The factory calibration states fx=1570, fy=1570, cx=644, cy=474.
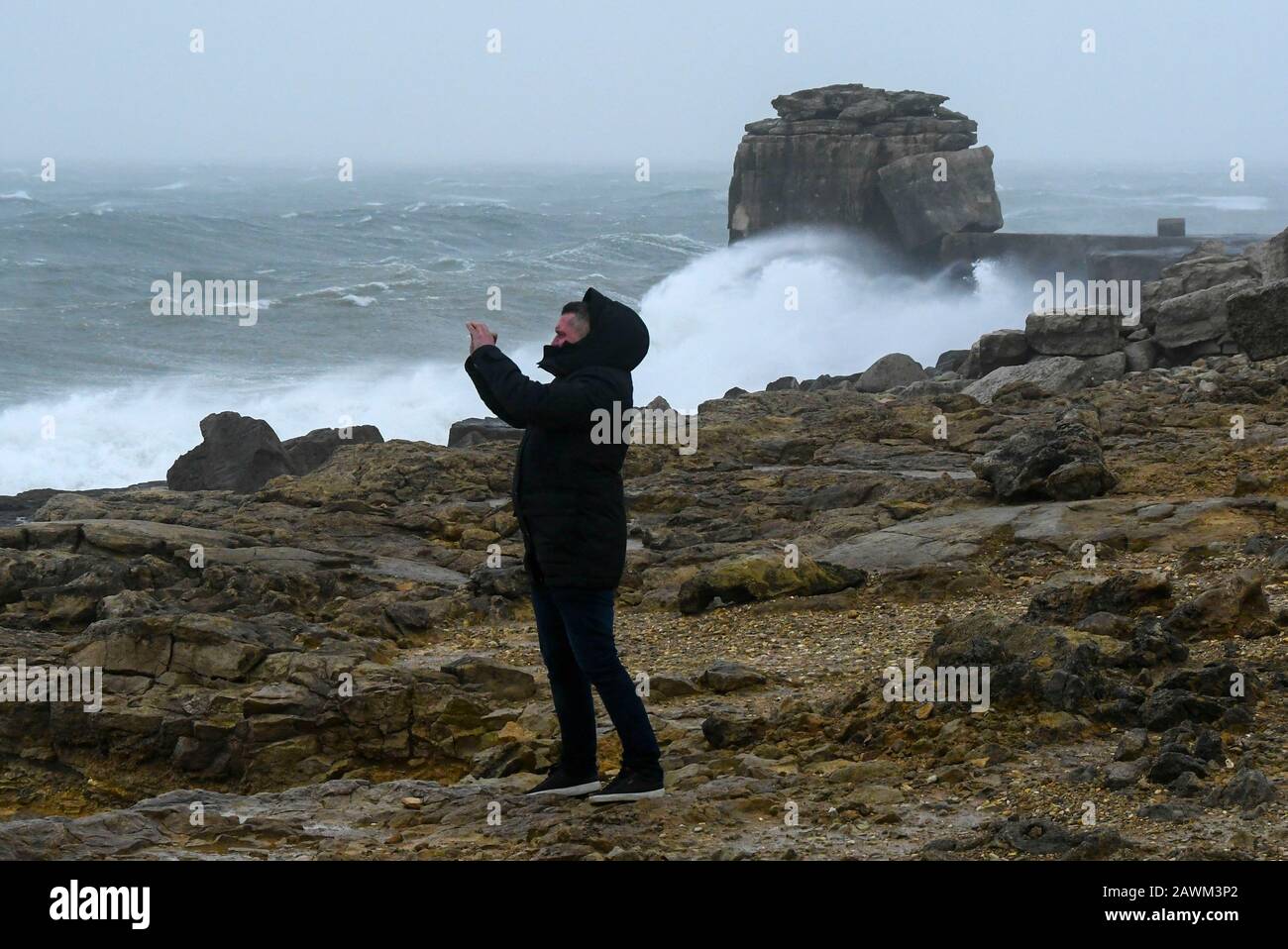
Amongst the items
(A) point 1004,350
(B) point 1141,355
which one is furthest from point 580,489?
(A) point 1004,350

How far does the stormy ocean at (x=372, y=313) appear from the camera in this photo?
1150 inches

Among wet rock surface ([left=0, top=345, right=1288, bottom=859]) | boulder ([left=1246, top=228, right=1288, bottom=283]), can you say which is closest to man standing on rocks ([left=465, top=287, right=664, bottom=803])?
wet rock surface ([left=0, top=345, right=1288, bottom=859])

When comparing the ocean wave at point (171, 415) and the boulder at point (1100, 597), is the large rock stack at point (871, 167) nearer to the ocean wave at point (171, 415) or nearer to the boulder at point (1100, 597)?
the ocean wave at point (171, 415)

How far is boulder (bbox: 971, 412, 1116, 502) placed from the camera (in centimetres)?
1025

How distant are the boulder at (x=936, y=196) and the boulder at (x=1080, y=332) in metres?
29.4

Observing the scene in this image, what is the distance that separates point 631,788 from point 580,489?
41.3 inches

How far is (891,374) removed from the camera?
2031cm

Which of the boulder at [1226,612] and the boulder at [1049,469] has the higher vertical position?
the boulder at [1049,469]

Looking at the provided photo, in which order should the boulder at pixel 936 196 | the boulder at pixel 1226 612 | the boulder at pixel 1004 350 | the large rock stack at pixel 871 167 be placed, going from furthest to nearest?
the large rock stack at pixel 871 167 < the boulder at pixel 936 196 < the boulder at pixel 1004 350 < the boulder at pixel 1226 612

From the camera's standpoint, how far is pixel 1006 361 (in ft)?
60.2

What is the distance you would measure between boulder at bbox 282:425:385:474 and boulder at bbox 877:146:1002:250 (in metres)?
32.7

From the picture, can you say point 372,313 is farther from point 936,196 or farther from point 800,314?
point 936,196

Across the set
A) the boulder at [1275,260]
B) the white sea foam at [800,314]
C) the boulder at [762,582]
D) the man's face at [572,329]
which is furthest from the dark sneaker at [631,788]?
the white sea foam at [800,314]
